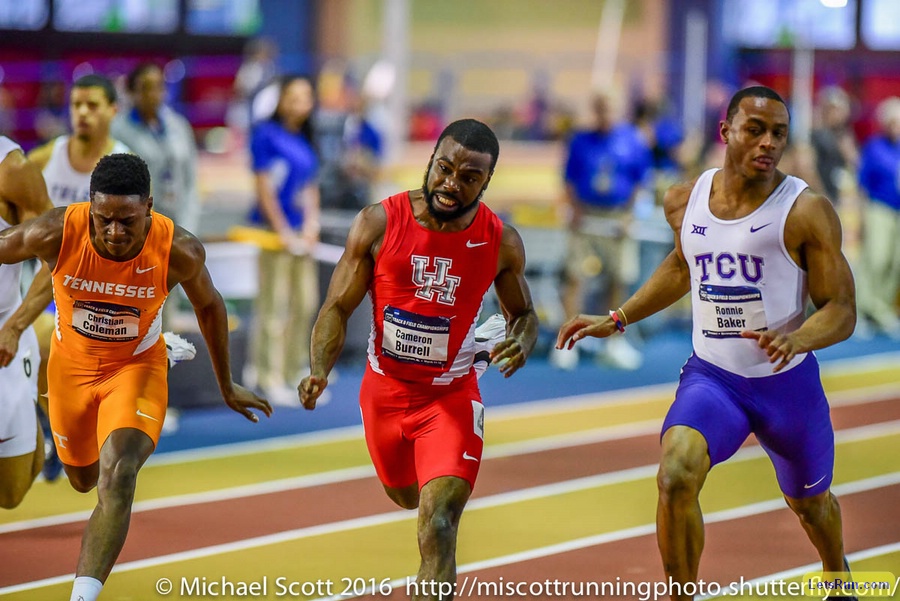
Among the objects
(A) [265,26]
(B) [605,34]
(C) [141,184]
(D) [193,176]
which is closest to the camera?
(C) [141,184]

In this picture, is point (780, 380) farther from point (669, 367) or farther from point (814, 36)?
point (814, 36)

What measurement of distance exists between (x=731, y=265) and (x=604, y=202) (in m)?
7.70

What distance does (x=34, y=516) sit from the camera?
7758mm

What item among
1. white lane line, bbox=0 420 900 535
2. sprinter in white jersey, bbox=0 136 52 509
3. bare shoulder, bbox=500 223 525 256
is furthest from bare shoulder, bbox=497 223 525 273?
white lane line, bbox=0 420 900 535

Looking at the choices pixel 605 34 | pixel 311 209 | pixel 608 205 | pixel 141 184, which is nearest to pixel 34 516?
pixel 141 184

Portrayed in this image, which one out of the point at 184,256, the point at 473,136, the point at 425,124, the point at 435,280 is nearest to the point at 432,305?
the point at 435,280

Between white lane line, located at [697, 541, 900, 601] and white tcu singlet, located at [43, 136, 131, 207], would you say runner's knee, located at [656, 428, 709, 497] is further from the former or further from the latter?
white tcu singlet, located at [43, 136, 131, 207]

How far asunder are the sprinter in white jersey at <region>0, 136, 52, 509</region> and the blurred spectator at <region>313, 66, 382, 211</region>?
257 inches

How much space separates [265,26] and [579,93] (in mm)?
6108

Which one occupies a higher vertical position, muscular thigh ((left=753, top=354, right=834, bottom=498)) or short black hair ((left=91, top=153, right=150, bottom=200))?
short black hair ((left=91, top=153, right=150, bottom=200))

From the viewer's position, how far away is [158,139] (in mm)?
9727

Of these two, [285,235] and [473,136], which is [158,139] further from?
[473,136]

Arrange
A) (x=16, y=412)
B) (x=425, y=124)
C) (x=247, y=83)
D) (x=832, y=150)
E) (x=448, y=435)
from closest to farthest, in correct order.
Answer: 1. (x=448, y=435)
2. (x=16, y=412)
3. (x=832, y=150)
4. (x=247, y=83)
5. (x=425, y=124)

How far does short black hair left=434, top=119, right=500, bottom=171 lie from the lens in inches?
214
